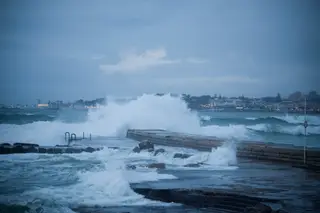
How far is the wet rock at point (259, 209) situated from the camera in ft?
27.3

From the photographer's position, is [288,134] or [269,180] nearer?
[269,180]

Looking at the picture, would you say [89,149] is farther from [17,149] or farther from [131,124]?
[131,124]

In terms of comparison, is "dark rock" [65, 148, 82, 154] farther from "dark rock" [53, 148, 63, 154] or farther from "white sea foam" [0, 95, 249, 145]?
"white sea foam" [0, 95, 249, 145]

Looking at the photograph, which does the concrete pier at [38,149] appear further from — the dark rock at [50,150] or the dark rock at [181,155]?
the dark rock at [181,155]

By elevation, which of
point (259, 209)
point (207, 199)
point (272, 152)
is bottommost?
point (207, 199)

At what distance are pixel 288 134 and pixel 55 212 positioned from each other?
37029 mm

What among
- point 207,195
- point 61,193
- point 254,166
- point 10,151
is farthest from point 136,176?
point 10,151

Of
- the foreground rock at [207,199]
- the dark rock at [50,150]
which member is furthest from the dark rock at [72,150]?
the foreground rock at [207,199]

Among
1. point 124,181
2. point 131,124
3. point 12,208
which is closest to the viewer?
point 12,208

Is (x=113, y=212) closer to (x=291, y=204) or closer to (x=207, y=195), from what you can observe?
(x=207, y=195)

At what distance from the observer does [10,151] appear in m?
22.6

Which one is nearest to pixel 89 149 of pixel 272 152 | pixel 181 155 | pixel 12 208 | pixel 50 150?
pixel 50 150

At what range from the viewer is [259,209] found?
8461 millimetres

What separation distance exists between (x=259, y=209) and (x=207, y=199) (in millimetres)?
1703
